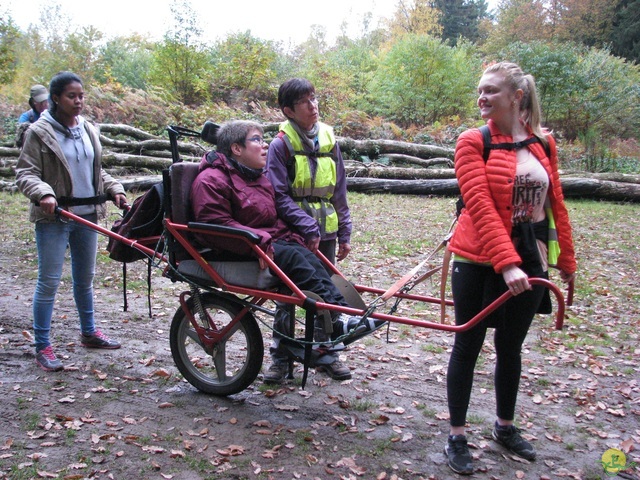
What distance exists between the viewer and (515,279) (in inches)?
102

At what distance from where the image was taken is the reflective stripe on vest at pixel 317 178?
12.2 feet

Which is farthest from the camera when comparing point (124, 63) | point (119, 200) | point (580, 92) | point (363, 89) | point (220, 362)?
point (124, 63)

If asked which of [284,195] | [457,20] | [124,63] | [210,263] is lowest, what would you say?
[210,263]

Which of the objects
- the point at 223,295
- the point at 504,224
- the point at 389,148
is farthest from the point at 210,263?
the point at 389,148

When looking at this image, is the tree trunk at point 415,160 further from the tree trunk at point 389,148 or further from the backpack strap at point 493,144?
the backpack strap at point 493,144

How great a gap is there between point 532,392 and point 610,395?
0.58 m

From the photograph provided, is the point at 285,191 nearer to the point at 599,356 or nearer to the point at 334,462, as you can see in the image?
the point at 334,462

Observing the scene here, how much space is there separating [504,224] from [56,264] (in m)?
3.23

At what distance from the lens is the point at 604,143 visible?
17953 mm

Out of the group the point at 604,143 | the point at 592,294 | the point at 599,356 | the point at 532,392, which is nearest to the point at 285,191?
the point at 532,392

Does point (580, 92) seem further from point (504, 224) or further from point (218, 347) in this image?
point (218, 347)

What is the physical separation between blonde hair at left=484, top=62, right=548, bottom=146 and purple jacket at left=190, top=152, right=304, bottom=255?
1.57 metres

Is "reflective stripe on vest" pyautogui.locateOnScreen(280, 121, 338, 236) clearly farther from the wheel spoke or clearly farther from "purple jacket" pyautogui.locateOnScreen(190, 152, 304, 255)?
the wheel spoke

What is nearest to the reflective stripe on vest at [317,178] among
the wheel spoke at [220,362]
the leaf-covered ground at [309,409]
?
the wheel spoke at [220,362]
